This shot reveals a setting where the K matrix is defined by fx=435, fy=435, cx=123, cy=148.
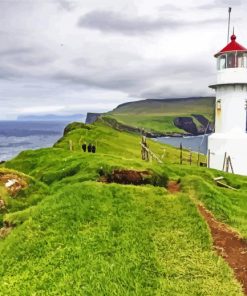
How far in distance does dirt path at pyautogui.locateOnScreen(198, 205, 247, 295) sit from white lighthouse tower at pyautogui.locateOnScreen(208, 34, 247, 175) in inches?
868

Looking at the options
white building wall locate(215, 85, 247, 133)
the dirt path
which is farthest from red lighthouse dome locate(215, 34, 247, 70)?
the dirt path

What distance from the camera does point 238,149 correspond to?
36781mm

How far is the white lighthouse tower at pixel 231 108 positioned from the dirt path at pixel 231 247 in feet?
72.3

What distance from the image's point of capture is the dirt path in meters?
Answer: 11.8

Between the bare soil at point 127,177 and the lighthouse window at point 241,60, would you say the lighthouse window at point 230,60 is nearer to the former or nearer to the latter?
the lighthouse window at point 241,60

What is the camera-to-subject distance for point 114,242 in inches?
504

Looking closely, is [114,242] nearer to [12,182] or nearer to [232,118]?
[12,182]

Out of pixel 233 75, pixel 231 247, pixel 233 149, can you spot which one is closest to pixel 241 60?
pixel 233 75

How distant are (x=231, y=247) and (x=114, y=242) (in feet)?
11.9

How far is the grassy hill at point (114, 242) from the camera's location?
426 inches

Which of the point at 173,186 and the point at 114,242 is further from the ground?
the point at 173,186

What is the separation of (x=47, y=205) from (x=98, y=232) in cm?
283

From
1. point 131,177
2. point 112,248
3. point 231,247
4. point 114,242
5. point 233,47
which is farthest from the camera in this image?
point 233,47

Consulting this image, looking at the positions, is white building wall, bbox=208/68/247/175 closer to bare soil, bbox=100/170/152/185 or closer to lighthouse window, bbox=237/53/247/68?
lighthouse window, bbox=237/53/247/68
